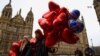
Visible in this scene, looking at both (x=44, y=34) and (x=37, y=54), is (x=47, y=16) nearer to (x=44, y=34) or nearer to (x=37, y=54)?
(x=44, y=34)

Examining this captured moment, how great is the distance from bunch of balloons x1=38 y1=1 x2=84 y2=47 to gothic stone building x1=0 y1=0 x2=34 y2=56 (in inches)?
1017

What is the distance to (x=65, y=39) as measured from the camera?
3928mm

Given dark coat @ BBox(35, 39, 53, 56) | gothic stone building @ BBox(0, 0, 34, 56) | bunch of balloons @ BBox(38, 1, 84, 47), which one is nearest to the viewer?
bunch of balloons @ BBox(38, 1, 84, 47)

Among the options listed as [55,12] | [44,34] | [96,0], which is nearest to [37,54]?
[44,34]

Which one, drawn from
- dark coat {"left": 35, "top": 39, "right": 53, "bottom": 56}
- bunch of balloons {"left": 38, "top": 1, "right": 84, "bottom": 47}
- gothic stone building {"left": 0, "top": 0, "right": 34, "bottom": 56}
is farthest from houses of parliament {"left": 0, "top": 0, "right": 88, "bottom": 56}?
bunch of balloons {"left": 38, "top": 1, "right": 84, "bottom": 47}

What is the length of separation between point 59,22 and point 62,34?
0.30 metres

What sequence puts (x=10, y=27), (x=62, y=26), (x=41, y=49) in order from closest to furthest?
(x=62, y=26) < (x=41, y=49) < (x=10, y=27)

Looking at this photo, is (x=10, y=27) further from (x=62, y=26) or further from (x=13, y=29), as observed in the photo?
(x=62, y=26)

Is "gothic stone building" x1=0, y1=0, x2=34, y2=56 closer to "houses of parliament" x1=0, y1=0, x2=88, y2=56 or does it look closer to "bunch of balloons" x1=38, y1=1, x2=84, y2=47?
"houses of parliament" x1=0, y1=0, x2=88, y2=56

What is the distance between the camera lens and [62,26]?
3.95 meters

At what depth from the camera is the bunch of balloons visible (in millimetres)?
3896

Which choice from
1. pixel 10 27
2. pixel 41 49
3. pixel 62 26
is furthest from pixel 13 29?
pixel 62 26

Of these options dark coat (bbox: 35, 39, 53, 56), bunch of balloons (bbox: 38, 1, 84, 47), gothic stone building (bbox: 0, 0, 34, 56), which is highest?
gothic stone building (bbox: 0, 0, 34, 56)

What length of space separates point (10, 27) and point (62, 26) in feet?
96.5
